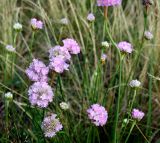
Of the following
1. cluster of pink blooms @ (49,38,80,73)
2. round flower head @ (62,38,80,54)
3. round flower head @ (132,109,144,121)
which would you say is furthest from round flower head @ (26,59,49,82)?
round flower head @ (132,109,144,121)

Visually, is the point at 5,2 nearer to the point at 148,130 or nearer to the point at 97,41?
the point at 97,41

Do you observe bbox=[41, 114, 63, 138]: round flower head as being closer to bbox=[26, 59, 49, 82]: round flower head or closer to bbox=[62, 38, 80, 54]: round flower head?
bbox=[26, 59, 49, 82]: round flower head

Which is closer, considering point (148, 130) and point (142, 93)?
point (148, 130)

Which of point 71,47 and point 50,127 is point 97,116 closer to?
point 50,127

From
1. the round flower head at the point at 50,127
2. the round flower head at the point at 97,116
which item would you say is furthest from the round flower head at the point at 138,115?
the round flower head at the point at 50,127

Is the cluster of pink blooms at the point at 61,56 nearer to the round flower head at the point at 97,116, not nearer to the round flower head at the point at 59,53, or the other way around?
the round flower head at the point at 59,53

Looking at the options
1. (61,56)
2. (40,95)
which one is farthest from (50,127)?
(61,56)

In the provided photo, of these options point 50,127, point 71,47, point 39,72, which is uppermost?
point 71,47

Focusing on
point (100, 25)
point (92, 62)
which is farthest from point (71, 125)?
point (100, 25)
